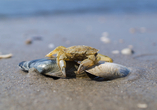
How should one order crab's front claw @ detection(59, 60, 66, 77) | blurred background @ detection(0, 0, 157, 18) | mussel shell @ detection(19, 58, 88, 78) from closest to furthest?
crab's front claw @ detection(59, 60, 66, 77) < mussel shell @ detection(19, 58, 88, 78) < blurred background @ detection(0, 0, 157, 18)

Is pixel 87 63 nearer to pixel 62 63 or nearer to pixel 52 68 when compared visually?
pixel 62 63

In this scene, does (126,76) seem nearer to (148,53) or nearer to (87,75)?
(87,75)

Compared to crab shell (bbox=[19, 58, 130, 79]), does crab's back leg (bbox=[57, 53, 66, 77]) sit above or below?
above

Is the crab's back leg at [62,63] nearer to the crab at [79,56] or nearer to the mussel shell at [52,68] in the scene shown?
the crab at [79,56]

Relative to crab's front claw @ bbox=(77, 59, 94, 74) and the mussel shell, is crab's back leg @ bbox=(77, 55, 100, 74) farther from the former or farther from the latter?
the mussel shell

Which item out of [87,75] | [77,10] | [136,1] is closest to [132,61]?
[87,75]

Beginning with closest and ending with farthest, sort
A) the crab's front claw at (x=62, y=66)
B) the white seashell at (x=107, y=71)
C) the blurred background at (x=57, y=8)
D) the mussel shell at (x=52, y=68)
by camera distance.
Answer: the crab's front claw at (x=62, y=66) < the white seashell at (x=107, y=71) < the mussel shell at (x=52, y=68) < the blurred background at (x=57, y=8)

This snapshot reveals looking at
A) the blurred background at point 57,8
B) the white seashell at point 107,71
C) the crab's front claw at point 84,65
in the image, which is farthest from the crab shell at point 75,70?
the blurred background at point 57,8

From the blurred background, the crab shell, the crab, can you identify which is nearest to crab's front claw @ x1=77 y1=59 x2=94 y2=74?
the crab
